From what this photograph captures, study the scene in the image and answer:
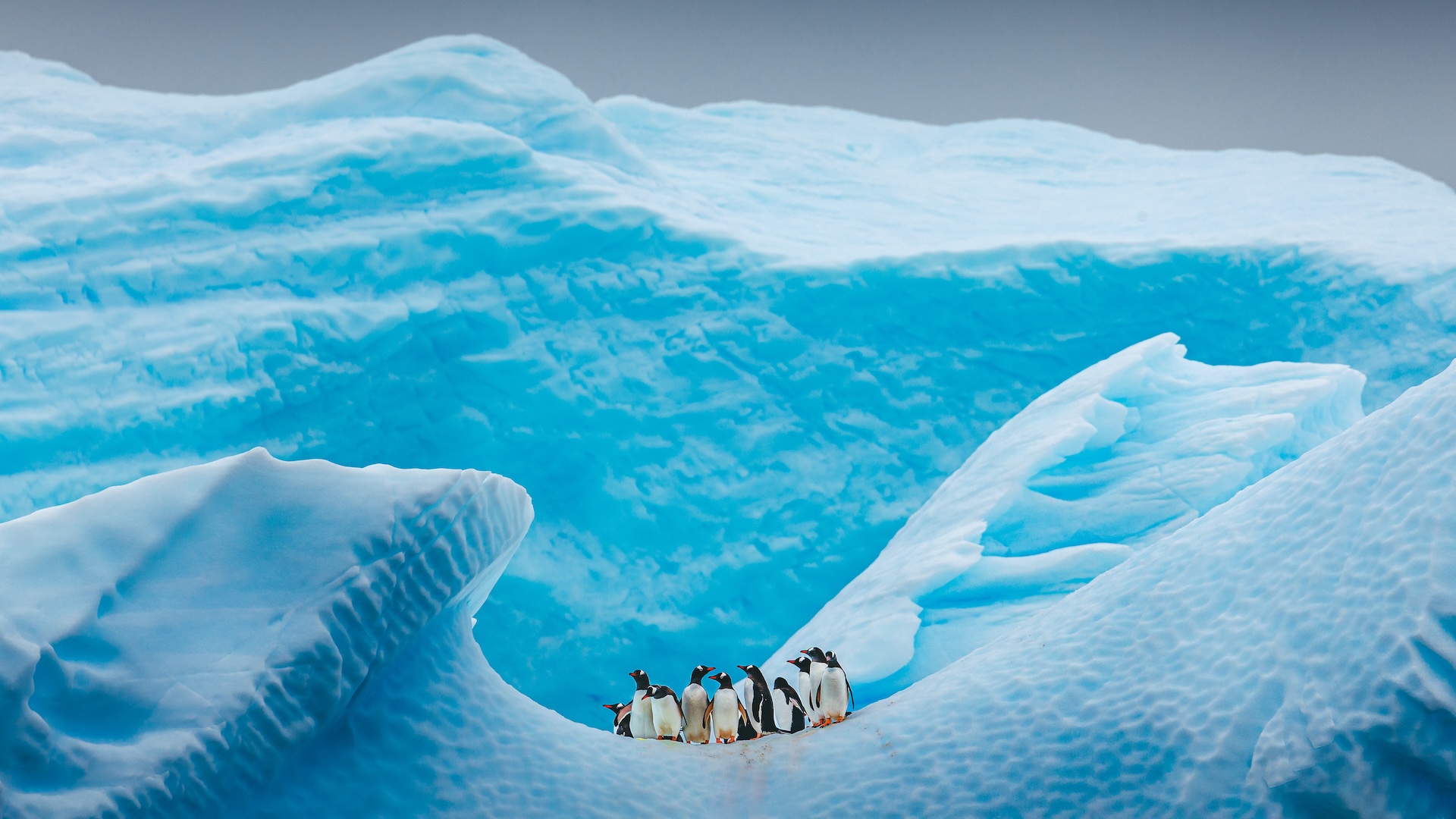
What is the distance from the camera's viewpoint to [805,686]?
122 inches

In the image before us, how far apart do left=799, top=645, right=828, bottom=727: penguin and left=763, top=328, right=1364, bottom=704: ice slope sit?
0.39 meters

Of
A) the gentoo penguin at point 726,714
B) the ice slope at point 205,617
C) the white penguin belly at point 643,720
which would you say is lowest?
the white penguin belly at point 643,720

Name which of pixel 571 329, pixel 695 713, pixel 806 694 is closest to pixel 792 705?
pixel 806 694

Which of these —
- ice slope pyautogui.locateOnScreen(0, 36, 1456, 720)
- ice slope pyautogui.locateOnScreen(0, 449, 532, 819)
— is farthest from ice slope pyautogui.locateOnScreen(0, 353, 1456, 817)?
ice slope pyautogui.locateOnScreen(0, 36, 1456, 720)

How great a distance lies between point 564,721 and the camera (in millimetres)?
2613

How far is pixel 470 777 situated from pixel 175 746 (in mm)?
678

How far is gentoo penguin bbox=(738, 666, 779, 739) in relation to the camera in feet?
10.2

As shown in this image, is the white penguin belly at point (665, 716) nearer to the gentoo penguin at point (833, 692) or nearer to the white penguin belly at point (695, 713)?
the white penguin belly at point (695, 713)

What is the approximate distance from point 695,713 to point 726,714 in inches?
4.3

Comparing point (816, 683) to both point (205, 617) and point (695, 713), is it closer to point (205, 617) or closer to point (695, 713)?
point (695, 713)

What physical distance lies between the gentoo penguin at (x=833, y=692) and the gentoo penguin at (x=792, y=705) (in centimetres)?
15

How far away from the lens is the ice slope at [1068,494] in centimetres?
362

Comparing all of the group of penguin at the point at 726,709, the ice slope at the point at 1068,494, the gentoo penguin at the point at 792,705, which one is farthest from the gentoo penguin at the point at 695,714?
the ice slope at the point at 1068,494

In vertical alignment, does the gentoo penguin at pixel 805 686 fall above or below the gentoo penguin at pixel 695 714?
above
